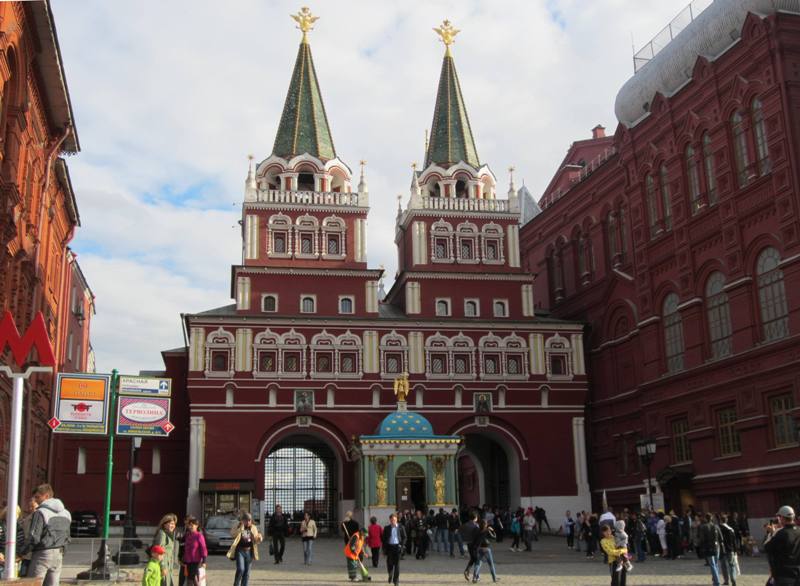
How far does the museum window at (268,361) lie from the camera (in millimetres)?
48219

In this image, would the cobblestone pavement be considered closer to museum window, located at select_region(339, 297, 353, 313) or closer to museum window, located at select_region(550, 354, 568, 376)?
museum window, located at select_region(550, 354, 568, 376)

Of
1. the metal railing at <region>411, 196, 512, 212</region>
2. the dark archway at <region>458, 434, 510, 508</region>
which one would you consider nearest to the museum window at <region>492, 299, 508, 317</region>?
the metal railing at <region>411, 196, 512, 212</region>

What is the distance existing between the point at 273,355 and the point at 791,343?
2498 centimetres

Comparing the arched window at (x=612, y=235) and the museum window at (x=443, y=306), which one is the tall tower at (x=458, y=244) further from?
the arched window at (x=612, y=235)

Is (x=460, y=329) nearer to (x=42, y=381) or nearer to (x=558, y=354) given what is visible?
(x=558, y=354)

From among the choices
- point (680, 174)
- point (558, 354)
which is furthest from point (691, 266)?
point (558, 354)

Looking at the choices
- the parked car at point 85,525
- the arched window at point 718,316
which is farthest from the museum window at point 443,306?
the parked car at point 85,525

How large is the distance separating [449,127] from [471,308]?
11963 millimetres

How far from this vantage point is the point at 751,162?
37781mm

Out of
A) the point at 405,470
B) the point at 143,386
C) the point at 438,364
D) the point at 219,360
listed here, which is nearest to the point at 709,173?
the point at 438,364

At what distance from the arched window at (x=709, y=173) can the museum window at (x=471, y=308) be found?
15.1 metres

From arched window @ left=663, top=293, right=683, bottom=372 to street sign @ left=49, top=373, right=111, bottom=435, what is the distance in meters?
28.8

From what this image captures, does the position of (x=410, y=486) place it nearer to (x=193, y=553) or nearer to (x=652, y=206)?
(x=652, y=206)

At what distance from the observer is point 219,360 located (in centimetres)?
4794
